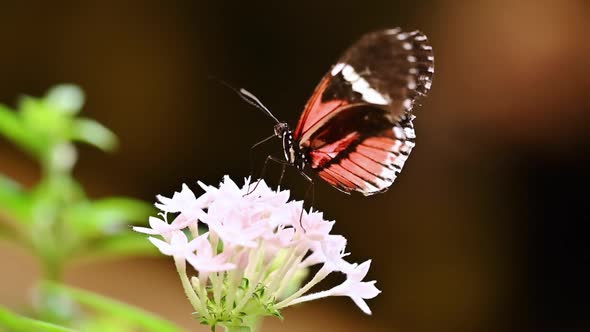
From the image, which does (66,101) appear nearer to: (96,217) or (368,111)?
(96,217)

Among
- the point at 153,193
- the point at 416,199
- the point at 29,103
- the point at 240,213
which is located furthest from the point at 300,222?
the point at 153,193

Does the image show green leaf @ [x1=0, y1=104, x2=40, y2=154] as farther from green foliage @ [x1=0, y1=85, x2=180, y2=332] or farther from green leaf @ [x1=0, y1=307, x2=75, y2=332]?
green leaf @ [x1=0, y1=307, x2=75, y2=332]

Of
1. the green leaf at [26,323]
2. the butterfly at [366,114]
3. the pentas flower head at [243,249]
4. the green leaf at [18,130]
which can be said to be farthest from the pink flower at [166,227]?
the green leaf at [18,130]

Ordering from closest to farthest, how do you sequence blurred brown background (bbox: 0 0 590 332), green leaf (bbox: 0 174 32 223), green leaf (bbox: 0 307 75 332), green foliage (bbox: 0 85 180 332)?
1. green leaf (bbox: 0 307 75 332)
2. green leaf (bbox: 0 174 32 223)
3. green foliage (bbox: 0 85 180 332)
4. blurred brown background (bbox: 0 0 590 332)

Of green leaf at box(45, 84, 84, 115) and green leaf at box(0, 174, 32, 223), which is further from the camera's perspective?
green leaf at box(45, 84, 84, 115)

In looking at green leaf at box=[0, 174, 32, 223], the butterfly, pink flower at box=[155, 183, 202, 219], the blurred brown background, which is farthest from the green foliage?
the blurred brown background

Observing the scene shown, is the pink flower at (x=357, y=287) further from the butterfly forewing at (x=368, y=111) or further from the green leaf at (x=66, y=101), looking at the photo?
the green leaf at (x=66, y=101)

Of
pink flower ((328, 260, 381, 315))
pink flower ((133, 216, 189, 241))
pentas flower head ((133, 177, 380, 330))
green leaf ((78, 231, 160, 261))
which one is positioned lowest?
pink flower ((328, 260, 381, 315))
